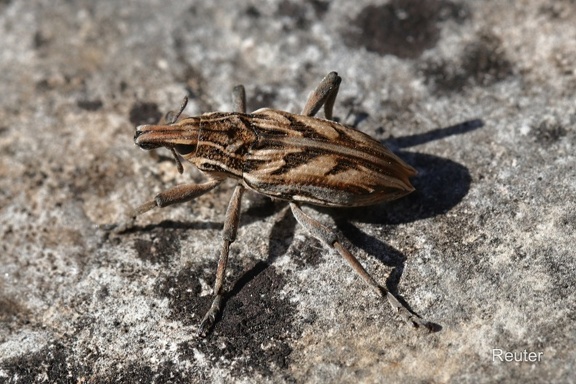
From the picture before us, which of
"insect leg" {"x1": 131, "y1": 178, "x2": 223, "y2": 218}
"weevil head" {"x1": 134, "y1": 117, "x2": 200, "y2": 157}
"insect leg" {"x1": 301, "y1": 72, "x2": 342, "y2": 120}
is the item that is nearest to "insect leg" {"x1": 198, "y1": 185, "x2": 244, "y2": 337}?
"insect leg" {"x1": 131, "y1": 178, "x2": 223, "y2": 218}

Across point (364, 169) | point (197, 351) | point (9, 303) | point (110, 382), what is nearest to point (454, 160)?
point (364, 169)

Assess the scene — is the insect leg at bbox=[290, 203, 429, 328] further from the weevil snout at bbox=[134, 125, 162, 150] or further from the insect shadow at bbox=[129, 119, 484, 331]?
the weevil snout at bbox=[134, 125, 162, 150]

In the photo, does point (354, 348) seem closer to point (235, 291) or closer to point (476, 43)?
point (235, 291)

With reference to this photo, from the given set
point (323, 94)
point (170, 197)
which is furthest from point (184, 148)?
point (323, 94)

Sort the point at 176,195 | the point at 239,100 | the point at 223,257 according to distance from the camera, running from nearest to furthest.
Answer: the point at 223,257, the point at 176,195, the point at 239,100

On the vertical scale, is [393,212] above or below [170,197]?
above

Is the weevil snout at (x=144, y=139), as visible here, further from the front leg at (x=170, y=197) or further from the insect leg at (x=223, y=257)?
the insect leg at (x=223, y=257)

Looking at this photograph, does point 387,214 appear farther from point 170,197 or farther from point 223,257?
point 170,197
